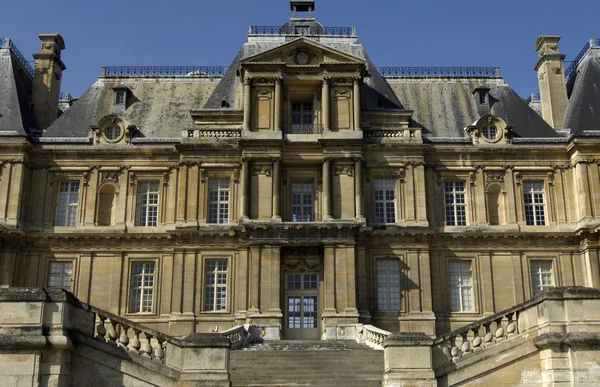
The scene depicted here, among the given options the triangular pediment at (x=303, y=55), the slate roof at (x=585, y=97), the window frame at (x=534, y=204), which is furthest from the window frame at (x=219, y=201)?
the slate roof at (x=585, y=97)

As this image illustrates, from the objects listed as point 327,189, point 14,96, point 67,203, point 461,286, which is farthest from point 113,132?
point 461,286

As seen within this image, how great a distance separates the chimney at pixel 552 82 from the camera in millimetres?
33125

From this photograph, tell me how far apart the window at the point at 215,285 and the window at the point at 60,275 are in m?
5.62

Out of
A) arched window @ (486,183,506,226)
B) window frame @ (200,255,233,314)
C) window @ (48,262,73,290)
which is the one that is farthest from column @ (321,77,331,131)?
window @ (48,262,73,290)

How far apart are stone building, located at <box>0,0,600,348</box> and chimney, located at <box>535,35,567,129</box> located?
0.93 metres

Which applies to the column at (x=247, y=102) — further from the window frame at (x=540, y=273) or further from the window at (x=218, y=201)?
the window frame at (x=540, y=273)

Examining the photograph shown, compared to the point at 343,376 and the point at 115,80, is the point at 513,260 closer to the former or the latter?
the point at 343,376

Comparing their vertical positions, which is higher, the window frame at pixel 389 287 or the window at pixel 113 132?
the window at pixel 113 132

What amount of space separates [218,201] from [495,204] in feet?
38.1

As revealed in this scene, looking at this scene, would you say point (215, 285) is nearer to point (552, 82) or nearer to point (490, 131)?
point (490, 131)

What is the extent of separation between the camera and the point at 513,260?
29.9 m

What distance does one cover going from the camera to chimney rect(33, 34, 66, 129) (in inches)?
1304

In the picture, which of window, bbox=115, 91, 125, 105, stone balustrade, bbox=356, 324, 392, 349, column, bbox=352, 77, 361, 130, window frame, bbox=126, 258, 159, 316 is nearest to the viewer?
stone balustrade, bbox=356, 324, 392, 349

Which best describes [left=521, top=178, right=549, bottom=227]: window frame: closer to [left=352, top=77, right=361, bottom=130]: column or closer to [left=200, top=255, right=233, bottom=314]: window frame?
[left=352, top=77, right=361, bottom=130]: column
